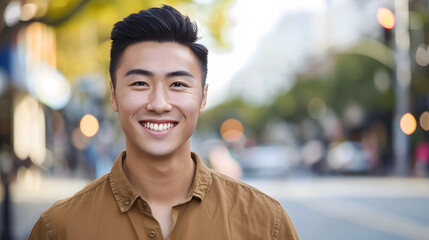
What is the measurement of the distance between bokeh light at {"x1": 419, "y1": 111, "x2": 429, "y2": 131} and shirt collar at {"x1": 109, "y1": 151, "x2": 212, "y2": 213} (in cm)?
3323

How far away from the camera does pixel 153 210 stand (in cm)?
260

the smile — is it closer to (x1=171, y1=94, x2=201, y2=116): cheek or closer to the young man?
the young man

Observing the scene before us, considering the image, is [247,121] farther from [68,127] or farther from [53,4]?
[53,4]

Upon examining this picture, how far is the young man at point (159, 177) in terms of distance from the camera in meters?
2.52

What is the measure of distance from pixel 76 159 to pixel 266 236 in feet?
104

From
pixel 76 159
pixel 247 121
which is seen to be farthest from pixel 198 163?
pixel 247 121

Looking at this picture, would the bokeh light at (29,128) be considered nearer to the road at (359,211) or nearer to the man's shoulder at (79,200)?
the road at (359,211)

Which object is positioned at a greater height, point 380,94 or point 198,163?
point 380,94

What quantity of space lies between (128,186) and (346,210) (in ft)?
Result: 40.2

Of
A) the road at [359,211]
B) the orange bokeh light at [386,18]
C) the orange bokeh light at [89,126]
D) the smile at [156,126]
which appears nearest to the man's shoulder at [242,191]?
the smile at [156,126]

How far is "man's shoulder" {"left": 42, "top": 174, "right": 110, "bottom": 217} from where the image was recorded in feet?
8.39

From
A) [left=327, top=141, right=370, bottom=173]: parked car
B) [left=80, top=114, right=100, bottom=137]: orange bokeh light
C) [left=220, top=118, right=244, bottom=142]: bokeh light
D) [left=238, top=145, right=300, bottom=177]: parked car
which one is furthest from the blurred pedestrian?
[left=220, top=118, right=244, bottom=142]: bokeh light

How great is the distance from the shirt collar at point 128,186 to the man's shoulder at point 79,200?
0.23ft

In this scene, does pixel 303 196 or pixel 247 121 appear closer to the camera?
pixel 303 196
